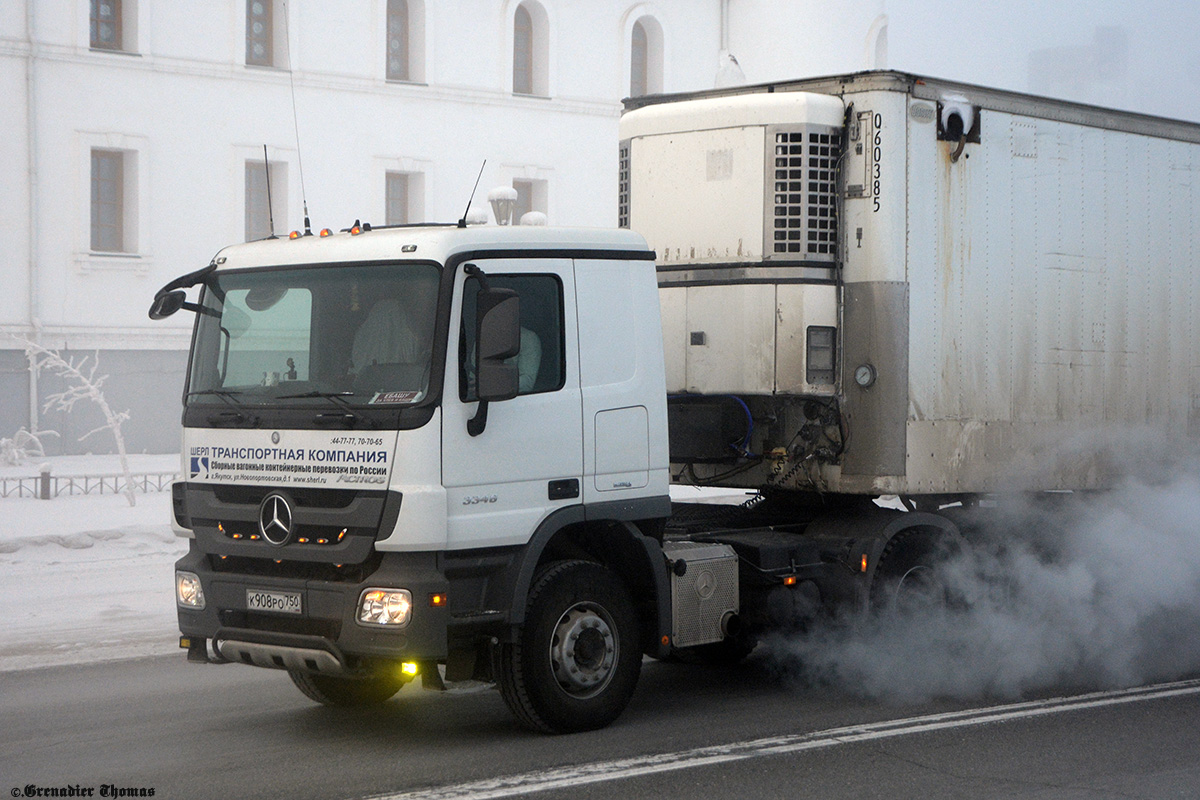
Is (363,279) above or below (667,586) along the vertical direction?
above

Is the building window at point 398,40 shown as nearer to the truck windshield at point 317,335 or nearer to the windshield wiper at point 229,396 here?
the truck windshield at point 317,335

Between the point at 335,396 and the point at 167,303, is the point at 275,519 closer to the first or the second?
the point at 335,396

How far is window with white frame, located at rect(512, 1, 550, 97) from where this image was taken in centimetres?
3284

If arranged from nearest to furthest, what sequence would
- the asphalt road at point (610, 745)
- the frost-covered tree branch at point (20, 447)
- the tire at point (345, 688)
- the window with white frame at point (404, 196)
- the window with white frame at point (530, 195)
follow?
1. the asphalt road at point (610, 745)
2. the tire at point (345, 688)
3. the frost-covered tree branch at point (20, 447)
4. the window with white frame at point (404, 196)
5. the window with white frame at point (530, 195)

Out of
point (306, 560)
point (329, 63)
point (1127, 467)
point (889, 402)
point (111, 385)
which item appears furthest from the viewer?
point (329, 63)

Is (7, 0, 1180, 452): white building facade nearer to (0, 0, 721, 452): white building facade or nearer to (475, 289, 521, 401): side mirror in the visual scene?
(0, 0, 721, 452): white building facade

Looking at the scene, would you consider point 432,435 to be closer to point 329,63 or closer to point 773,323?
point 773,323

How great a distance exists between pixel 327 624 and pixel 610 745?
61.8 inches

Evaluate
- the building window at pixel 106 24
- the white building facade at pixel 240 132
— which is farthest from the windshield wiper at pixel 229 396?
the building window at pixel 106 24

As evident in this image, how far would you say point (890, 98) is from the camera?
30.2ft

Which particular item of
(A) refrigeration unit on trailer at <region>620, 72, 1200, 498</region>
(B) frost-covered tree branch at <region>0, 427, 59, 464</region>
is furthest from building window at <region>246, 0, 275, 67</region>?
(A) refrigeration unit on trailer at <region>620, 72, 1200, 498</region>

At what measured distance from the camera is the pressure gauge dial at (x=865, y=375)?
918cm

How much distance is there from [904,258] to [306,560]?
427 centimetres

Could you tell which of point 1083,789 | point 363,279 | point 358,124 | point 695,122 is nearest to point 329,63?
point 358,124
